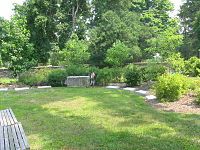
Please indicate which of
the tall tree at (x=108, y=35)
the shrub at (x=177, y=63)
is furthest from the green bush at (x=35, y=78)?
the tall tree at (x=108, y=35)

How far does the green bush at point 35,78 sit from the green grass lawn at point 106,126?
7.13 meters

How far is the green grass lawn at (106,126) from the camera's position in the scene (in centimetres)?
545

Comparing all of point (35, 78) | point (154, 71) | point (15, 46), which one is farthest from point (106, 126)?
point (15, 46)

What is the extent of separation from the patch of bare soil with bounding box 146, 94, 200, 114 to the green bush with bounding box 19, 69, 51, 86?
29.0 ft

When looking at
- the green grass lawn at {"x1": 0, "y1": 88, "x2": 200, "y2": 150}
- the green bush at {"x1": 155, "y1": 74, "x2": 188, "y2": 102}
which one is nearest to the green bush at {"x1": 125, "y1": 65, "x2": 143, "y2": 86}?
the green grass lawn at {"x1": 0, "y1": 88, "x2": 200, "y2": 150}

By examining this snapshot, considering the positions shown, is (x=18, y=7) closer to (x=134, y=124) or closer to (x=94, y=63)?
(x=94, y=63)

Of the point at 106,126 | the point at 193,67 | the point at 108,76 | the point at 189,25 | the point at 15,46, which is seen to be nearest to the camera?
the point at 106,126

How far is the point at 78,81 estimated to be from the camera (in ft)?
56.5

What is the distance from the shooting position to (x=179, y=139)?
5.60 meters

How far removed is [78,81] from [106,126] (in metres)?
10.4

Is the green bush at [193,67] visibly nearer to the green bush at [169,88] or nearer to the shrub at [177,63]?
the shrub at [177,63]

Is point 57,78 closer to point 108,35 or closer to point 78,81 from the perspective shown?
point 78,81

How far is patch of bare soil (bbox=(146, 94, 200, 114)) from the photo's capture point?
8494 millimetres

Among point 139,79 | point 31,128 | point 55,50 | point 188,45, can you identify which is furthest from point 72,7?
point 31,128
